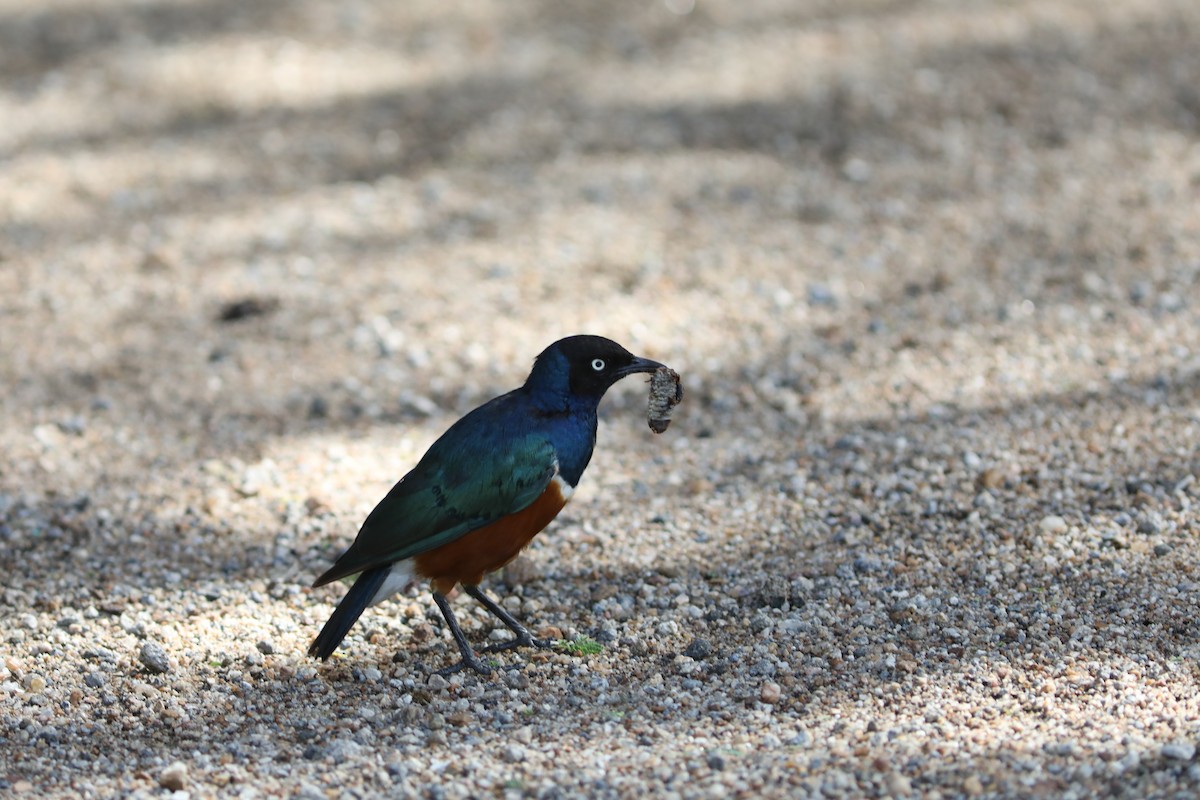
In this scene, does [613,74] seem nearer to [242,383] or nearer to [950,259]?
[950,259]

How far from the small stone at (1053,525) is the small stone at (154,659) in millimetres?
3316

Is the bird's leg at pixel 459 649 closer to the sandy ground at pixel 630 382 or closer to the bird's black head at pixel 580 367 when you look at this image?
the sandy ground at pixel 630 382

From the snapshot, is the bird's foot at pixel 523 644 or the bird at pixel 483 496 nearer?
the bird at pixel 483 496

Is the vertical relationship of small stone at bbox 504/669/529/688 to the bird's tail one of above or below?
below

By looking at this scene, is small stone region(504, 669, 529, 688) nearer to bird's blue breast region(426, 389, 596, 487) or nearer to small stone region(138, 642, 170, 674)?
bird's blue breast region(426, 389, 596, 487)

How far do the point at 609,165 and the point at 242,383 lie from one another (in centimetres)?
309

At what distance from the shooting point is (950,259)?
8.10 m

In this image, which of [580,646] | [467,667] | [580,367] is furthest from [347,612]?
[580,367]

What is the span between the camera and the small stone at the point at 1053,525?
5584mm

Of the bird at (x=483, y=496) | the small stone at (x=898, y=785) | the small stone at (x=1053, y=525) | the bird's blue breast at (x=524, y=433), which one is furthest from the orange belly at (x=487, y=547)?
the small stone at (x=1053, y=525)

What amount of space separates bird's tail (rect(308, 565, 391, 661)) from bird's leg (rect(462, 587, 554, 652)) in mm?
381

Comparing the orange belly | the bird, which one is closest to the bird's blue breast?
the bird

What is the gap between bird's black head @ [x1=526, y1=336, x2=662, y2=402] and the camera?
520 centimetres

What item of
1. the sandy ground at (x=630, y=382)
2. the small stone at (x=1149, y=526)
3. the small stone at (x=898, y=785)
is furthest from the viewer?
the small stone at (x=1149, y=526)
